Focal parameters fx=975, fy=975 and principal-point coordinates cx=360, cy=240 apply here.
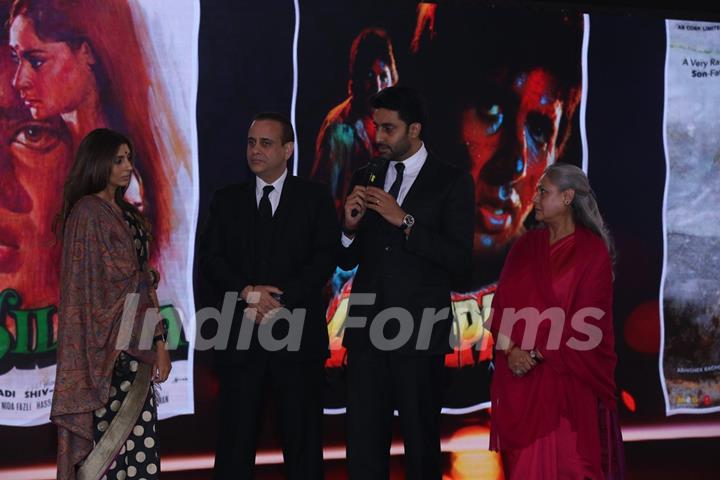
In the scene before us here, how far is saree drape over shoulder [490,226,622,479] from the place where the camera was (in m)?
3.75

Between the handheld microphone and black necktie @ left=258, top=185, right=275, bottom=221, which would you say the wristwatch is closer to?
the handheld microphone

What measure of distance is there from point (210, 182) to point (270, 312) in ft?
3.39

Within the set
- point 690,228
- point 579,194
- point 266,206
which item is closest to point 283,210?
point 266,206

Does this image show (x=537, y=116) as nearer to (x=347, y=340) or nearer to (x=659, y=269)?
(x=659, y=269)

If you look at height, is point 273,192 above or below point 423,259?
above

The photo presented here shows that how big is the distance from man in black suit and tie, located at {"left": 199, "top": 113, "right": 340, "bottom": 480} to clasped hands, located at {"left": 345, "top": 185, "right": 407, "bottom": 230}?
8.2 inches

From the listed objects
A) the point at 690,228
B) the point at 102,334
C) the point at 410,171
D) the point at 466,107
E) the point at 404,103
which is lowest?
the point at 102,334

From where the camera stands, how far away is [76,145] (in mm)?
4484

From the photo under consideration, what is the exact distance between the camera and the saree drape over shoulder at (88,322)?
358cm

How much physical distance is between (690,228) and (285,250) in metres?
2.46

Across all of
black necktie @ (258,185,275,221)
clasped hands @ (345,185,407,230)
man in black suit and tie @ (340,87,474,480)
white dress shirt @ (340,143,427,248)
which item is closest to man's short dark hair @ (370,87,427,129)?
man in black suit and tie @ (340,87,474,480)

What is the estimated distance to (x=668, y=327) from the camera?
207 inches

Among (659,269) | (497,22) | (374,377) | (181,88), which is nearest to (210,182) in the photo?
(181,88)

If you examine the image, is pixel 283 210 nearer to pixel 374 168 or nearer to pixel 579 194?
pixel 374 168
